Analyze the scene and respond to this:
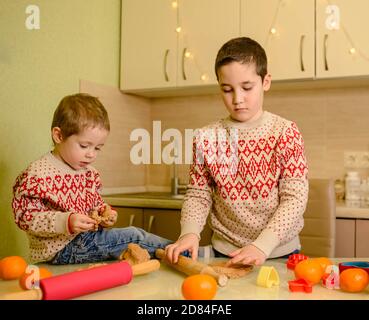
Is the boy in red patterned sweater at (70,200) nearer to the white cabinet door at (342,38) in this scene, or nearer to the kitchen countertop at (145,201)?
the kitchen countertop at (145,201)

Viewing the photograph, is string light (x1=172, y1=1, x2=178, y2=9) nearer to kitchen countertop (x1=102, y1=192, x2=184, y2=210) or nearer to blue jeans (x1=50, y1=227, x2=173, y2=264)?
kitchen countertop (x1=102, y1=192, x2=184, y2=210)

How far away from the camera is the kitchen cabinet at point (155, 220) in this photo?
82.2 inches

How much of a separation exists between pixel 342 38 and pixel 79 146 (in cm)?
136

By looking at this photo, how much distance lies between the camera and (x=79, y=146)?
1122mm

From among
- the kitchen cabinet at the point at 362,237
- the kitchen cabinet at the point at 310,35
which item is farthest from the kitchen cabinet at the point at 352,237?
the kitchen cabinet at the point at 310,35

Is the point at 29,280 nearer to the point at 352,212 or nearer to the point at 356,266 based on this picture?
the point at 356,266

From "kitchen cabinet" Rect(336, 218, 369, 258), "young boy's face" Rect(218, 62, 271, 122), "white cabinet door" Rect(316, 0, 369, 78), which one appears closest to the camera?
"young boy's face" Rect(218, 62, 271, 122)

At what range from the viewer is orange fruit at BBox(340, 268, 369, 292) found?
73 cm

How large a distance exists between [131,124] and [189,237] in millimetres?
1608

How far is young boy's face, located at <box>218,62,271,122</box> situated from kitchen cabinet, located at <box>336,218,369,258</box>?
90cm

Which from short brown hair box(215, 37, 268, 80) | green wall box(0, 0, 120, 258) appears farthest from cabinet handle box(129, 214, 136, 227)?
short brown hair box(215, 37, 268, 80)

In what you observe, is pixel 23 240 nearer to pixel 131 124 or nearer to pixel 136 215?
pixel 136 215

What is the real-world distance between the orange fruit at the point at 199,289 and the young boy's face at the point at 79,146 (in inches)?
21.4

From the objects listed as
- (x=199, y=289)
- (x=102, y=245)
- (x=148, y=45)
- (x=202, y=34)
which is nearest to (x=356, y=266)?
(x=199, y=289)
